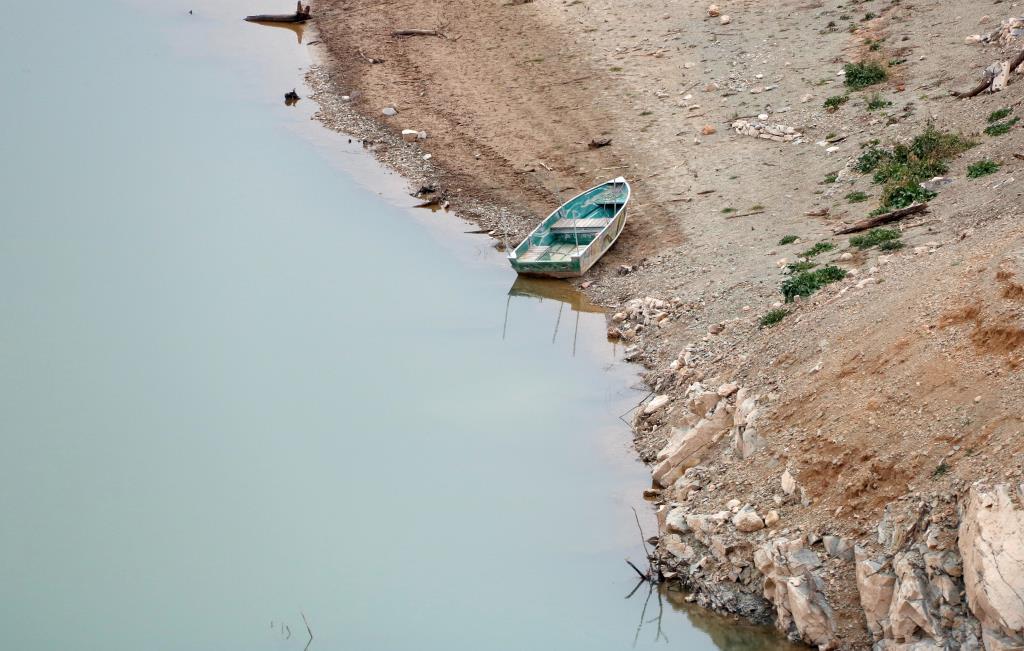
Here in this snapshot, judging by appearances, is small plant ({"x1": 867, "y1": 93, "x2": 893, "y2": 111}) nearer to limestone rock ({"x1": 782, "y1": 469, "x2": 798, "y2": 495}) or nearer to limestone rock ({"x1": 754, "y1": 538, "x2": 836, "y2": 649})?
limestone rock ({"x1": 782, "y1": 469, "x2": 798, "y2": 495})

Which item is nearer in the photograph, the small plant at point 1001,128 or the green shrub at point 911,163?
the green shrub at point 911,163

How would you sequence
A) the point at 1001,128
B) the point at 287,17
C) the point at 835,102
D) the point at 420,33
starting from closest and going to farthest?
the point at 1001,128
the point at 835,102
the point at 420,33
the point at 287,17

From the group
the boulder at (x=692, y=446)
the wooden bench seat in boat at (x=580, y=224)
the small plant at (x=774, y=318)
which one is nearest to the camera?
the boulder at (x=692, y=446)

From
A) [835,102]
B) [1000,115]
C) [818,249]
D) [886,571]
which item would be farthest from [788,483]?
[835,102]

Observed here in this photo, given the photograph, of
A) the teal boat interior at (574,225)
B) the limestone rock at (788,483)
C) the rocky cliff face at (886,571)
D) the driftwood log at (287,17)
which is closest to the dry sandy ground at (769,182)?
the limestone rock at (788,483)

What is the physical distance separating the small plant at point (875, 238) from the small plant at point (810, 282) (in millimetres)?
894

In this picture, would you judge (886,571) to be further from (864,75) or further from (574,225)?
(864,75)

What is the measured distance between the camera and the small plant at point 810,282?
51.1 ft

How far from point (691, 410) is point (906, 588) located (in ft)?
15.3

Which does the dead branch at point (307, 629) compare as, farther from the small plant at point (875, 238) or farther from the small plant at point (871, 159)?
the small plant at point (871, 159)

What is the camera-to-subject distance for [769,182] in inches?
812

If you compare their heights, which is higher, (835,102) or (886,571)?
(835,102)

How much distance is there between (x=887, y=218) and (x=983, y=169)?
1.79 metres

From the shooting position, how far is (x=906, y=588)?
1014 centimetres
